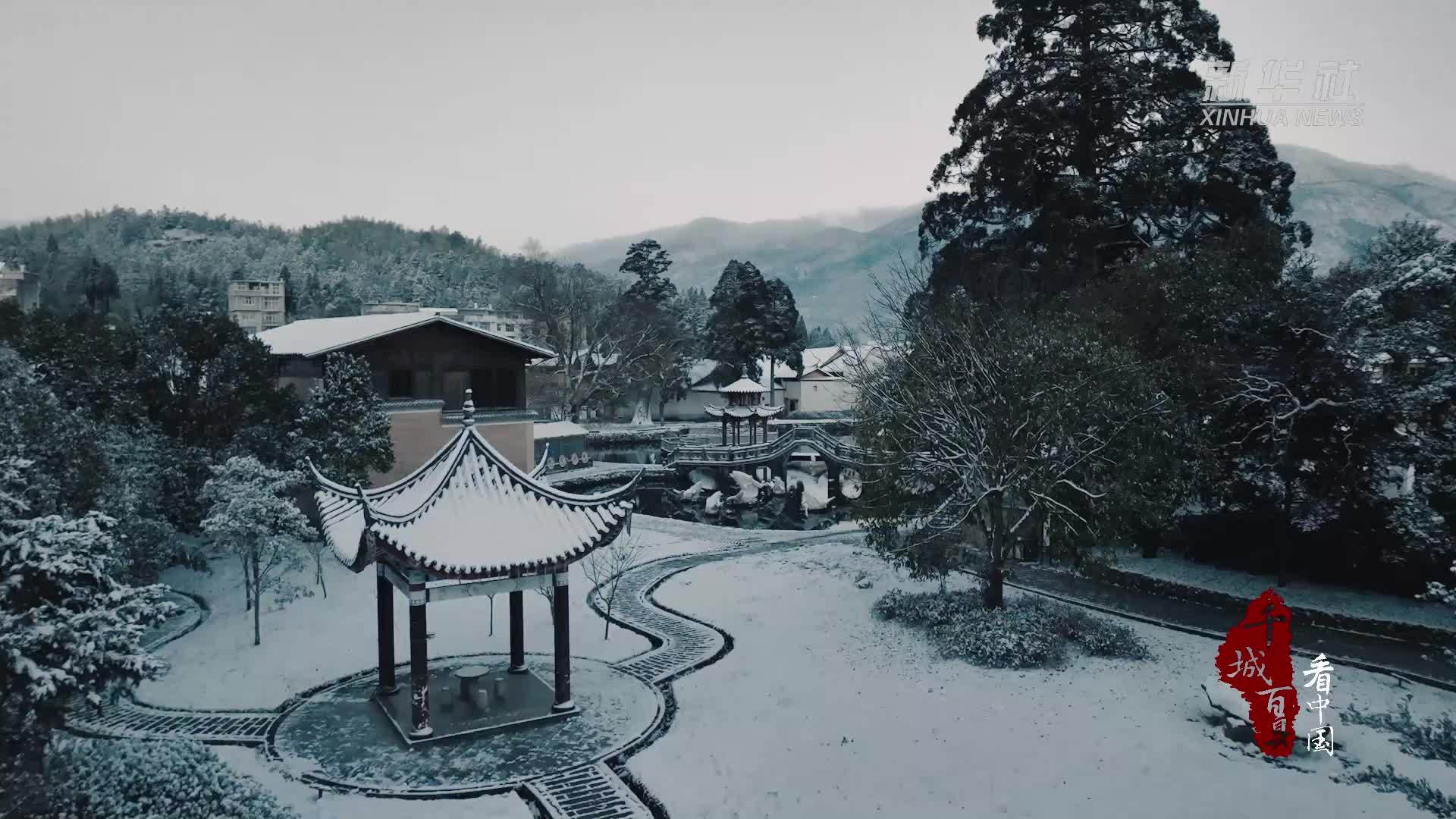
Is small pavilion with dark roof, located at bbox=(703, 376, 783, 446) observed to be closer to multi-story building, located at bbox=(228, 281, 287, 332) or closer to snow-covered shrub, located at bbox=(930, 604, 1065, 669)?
snow-covered shrub, located at bbox=(930, 604, 1065, 669)

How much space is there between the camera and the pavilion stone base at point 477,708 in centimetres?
1195

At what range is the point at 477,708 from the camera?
1254 centimetres

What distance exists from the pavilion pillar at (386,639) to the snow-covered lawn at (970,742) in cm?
437

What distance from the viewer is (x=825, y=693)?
13.6m

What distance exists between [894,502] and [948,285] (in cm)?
1356

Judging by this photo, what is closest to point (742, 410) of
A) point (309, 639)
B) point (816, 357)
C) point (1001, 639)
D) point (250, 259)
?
point (816, 357)

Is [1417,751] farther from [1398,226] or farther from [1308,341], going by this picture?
[1398,226]

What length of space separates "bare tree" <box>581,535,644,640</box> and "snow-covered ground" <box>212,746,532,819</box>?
261 inches

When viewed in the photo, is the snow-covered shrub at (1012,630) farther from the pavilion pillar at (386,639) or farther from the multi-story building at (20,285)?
the multi-story building at (20,285)

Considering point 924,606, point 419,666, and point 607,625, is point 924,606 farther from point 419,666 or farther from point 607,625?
point 419,666

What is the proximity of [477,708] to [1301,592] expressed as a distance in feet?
55.5

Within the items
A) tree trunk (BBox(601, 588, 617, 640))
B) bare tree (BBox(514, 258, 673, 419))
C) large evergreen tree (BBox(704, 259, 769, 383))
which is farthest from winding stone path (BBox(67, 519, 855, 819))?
large evergreen tree (BBox(704, 259, 769, 383))

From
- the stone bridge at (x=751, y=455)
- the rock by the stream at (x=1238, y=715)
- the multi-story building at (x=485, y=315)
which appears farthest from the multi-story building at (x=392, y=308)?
the rock by the stream at (x=1238, y=715)

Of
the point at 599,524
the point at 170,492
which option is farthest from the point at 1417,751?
the point at 170,492
